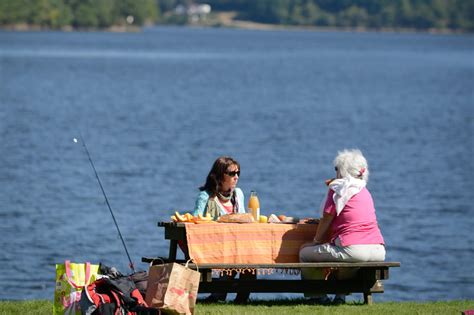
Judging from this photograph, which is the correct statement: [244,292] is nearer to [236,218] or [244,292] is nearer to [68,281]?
[236,218]

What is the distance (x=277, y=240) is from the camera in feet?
31.8

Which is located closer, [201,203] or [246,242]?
[246,242]

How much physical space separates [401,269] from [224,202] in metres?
8.13

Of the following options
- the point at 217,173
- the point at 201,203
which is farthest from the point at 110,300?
the point at 217,173

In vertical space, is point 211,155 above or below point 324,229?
below

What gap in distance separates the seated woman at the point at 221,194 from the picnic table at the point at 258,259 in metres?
0.33

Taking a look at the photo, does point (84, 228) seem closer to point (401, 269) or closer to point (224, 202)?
point (401, 269)

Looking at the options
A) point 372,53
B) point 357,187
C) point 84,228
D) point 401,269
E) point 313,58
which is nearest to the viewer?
point 357,187

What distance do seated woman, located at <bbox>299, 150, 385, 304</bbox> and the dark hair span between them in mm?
900

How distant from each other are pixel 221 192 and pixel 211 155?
22.4 metres

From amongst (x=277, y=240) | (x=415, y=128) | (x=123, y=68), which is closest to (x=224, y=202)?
(x=277, y=240)

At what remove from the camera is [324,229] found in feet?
31.5

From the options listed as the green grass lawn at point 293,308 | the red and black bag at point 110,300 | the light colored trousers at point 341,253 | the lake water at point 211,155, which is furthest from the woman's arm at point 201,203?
the lake water at point 211,155

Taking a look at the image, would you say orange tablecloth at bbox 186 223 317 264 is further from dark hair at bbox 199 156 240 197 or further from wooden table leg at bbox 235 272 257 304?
dark hair at bbox 199 156 240 197
